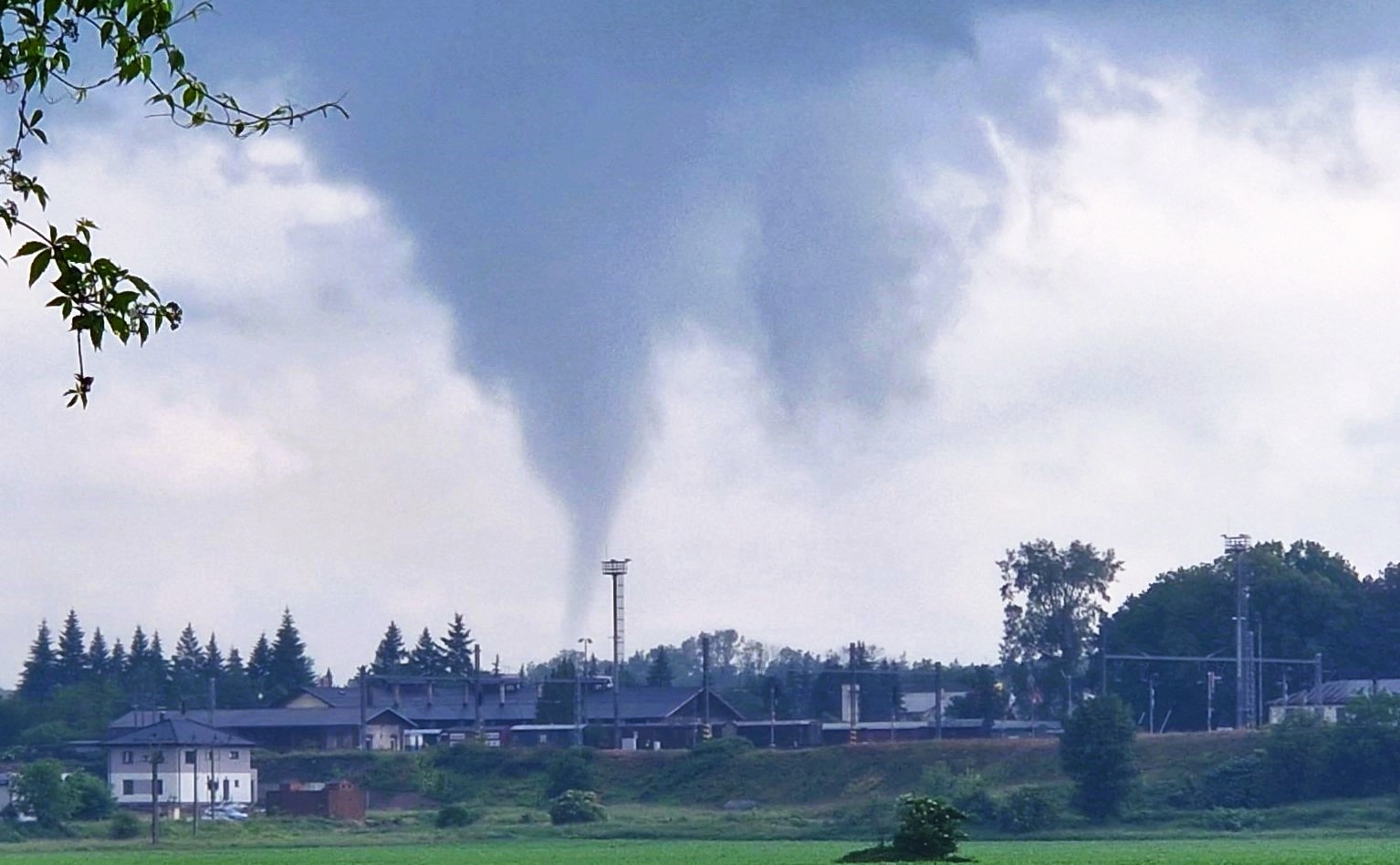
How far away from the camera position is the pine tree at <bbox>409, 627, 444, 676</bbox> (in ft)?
641

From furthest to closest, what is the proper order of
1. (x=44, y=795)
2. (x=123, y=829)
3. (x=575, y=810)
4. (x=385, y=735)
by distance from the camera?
(x=385, y=735)
(x=44, y=795)
(x=575, y=810)
(x=123, y=829)

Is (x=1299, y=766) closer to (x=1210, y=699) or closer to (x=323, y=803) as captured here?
(x=1210, y=699)

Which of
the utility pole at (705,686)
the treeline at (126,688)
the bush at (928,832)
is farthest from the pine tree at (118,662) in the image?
the bush at (928,832)

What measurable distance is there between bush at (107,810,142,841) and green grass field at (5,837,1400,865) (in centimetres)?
937

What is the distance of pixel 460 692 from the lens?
172750 mm

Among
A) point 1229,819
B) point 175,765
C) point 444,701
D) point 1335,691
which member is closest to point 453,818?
point 175,765

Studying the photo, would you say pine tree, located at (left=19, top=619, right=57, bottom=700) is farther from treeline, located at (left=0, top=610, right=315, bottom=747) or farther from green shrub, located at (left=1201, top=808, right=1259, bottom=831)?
green shrub, located at (left=1201, top=808, right=1259, bottom=831)

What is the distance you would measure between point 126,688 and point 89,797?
83.8 m

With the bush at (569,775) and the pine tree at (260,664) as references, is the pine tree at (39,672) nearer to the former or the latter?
the pine tree at (260,664)

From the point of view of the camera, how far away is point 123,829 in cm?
8788

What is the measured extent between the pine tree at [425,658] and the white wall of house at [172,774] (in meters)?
76.9

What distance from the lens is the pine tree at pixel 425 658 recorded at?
19550cm

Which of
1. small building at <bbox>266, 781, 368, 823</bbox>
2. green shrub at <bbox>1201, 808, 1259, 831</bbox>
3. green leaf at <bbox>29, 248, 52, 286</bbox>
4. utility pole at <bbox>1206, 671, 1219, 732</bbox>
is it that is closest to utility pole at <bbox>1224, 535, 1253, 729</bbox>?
utility pole at <bbox>1206, 671, 1219, 732</bbox>

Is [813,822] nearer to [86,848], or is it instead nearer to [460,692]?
[86,848]
